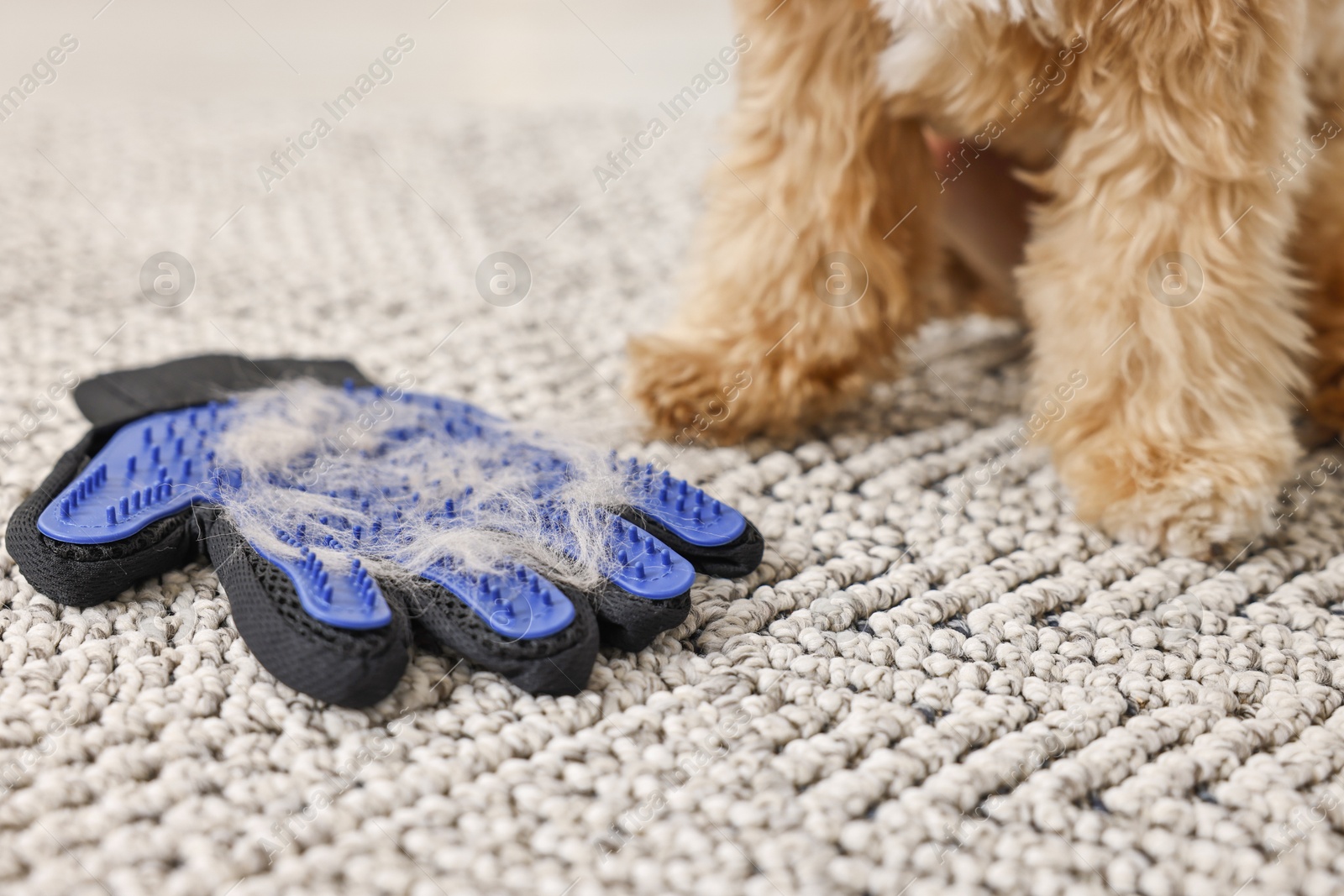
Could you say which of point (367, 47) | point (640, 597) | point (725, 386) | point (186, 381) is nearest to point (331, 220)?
point (186, 381)

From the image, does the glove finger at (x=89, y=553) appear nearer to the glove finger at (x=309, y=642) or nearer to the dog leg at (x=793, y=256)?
the glove finger at (x=309, y=642)

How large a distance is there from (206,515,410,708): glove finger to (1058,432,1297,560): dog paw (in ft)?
1.67

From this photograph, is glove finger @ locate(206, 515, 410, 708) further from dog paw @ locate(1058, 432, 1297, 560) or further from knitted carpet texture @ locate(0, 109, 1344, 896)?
dog paw @ locate(1058, 432, 1297, 560)

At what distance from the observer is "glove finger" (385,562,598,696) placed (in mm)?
587

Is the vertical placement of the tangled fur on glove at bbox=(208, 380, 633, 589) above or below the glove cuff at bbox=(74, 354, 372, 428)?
above

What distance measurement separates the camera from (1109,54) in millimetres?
728

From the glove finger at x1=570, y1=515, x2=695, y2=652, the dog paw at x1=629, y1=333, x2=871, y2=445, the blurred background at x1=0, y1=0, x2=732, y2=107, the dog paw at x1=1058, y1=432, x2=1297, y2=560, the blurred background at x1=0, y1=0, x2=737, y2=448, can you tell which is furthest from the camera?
the blurred background at x1=0, y1=0, x2=732, y2=107

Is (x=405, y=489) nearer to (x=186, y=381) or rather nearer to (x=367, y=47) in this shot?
(x=186, y=381)

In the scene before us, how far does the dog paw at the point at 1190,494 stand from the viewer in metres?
0.77

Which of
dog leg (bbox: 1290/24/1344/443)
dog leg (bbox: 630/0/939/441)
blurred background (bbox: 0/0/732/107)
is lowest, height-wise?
blurred background (bbox: 0/0/732/107)

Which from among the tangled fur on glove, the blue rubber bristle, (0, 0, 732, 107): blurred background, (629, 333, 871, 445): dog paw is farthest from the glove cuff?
(0, 0, 732, 107): blurred background

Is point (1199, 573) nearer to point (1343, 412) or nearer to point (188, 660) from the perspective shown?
point (1343, 412)

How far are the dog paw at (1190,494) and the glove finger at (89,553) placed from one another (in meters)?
0.62

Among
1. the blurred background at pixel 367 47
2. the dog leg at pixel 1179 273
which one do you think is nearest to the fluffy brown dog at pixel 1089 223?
the dog leg at pixel 1179 273
